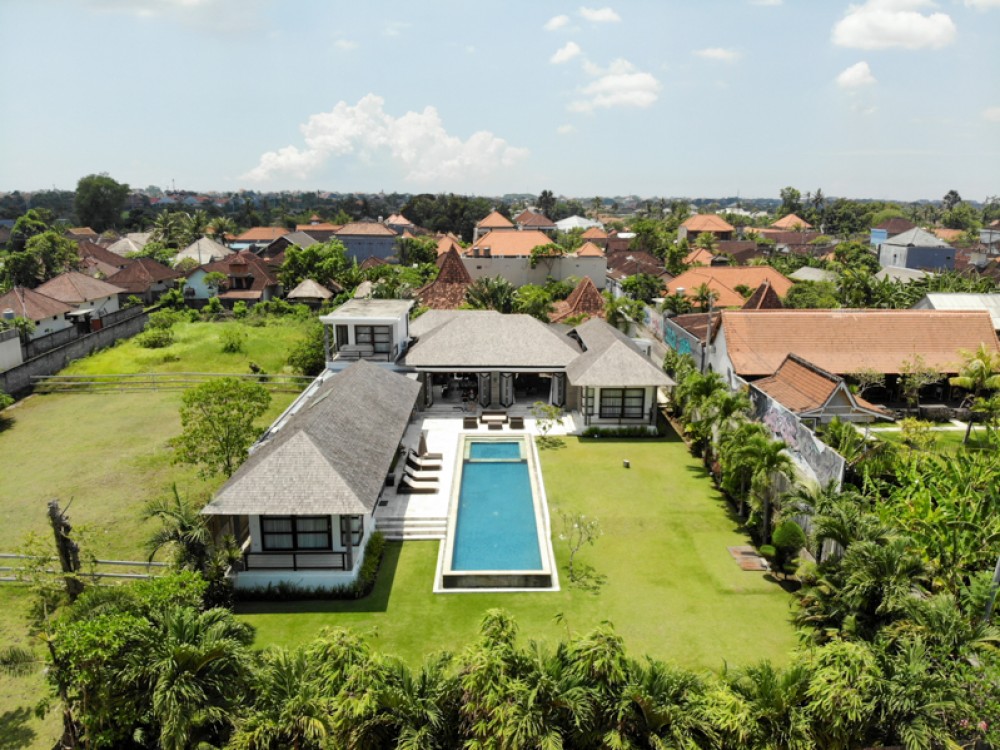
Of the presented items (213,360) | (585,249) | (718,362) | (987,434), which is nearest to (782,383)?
(718,362)

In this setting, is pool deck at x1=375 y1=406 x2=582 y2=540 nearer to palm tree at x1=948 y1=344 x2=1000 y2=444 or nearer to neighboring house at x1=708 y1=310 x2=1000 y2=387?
neighboring house at x1=708 y1=310 x2=1000 y2=387

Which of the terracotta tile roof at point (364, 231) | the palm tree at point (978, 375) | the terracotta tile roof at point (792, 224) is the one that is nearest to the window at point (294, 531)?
the palm tree at point (978, 375)

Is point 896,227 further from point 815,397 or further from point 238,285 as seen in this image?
point 238,285

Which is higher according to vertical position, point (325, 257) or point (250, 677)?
point (325, 257)

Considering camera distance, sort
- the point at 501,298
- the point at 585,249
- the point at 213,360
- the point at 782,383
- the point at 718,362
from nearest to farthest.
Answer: the point at 782,383 < the point at 718,362 < the point at 213,360 < the point at 501,298 < the point at 585,249

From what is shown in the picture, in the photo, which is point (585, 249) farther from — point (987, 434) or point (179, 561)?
point (179, 561)

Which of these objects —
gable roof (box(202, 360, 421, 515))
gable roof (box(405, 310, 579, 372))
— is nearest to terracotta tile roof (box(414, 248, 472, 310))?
gable roof (box(405, 310, 579, 372))
